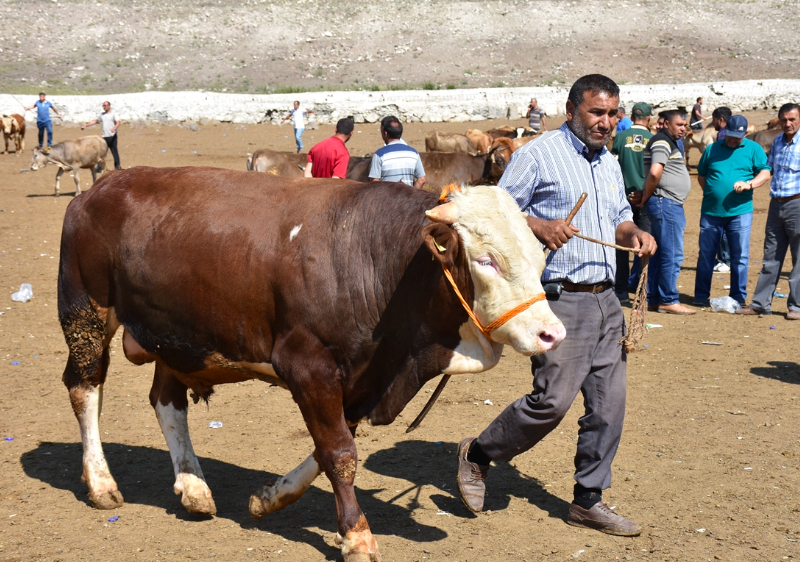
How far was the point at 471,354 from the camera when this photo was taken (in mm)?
3758

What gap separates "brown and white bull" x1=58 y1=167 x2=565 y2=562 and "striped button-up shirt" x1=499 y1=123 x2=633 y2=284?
42cm

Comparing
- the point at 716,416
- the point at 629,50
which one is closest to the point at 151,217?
the point at 716,416

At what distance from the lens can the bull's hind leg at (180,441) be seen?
4.41m

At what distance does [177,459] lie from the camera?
15.1 ft

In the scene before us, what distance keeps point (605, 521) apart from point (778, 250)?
19.7 feet

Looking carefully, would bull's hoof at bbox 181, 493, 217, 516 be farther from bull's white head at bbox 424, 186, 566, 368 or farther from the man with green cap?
the man with green cap

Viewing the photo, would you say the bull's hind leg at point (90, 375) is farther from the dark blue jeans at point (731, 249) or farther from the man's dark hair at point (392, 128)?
the dark blue jeans at point (731, 249)

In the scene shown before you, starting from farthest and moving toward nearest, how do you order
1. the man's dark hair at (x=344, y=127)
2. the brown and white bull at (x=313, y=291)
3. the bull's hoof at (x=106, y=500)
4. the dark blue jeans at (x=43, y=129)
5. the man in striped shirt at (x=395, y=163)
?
the dark blue jeans at (x=43, y=129) → the man's dark hair at (x=344, y=127) → the man in striped shirt at (x=395, y=163) → the bull's hoof at (x=106, y=500) → the brown and white bull at (x=313, y=291)

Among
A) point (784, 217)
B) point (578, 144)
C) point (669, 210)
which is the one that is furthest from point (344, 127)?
point (578, 144)

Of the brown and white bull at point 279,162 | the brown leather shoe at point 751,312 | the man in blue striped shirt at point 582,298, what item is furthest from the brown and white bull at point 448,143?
the man in blue striped shirt at point 582,298

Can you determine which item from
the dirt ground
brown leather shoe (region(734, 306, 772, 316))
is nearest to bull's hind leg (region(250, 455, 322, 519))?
the dirt ground

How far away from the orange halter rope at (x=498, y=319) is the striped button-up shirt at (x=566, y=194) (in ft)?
2.25

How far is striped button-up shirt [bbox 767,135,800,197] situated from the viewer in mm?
8711

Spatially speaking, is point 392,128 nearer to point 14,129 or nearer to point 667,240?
point 667,240
